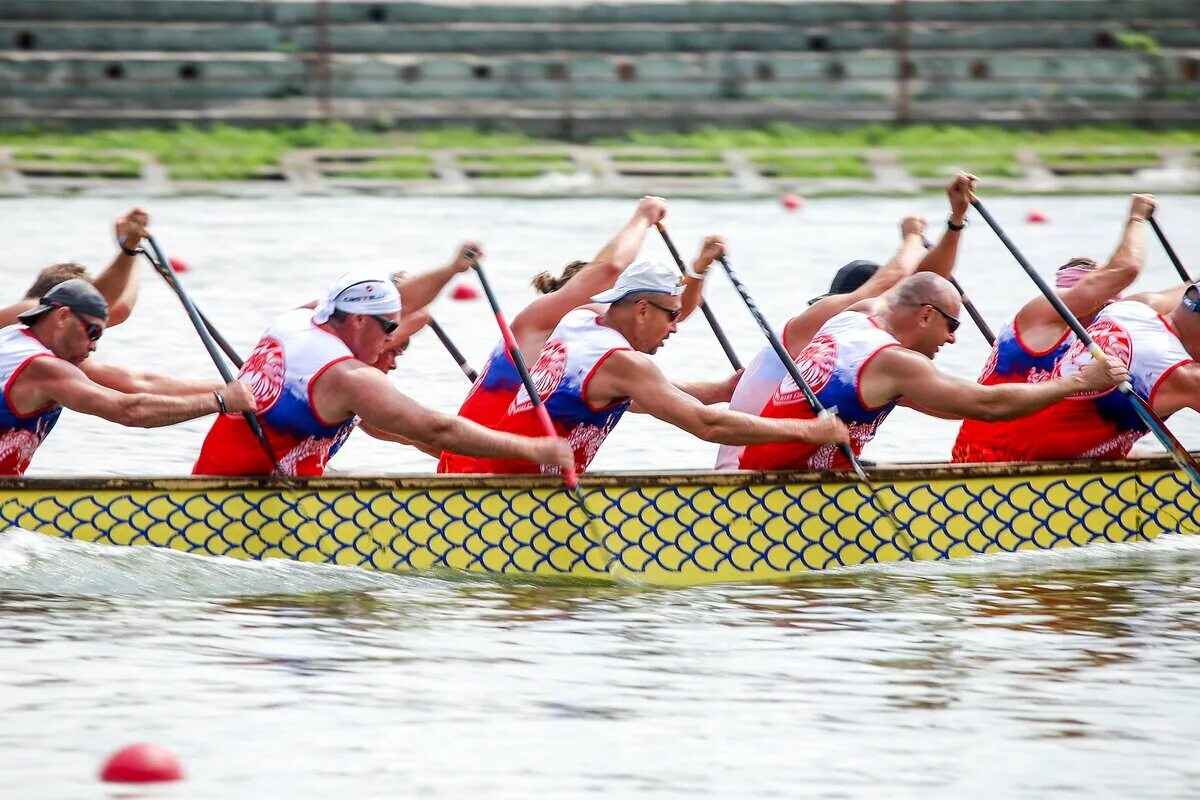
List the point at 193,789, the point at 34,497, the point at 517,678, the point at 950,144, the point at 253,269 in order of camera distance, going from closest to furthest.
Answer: the point at 193,789 → the point at 517,678 → the point at 34,497 → the point at 253,269 → the point at 950,144

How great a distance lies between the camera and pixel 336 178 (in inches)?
1014

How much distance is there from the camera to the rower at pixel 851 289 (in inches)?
336

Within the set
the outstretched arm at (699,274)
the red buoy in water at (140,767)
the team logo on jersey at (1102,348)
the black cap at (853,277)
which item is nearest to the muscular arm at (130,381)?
the outstretched arm at (699,274)

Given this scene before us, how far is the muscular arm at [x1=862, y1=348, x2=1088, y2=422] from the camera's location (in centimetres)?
784

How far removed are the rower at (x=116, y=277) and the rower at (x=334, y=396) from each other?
0.96 meters

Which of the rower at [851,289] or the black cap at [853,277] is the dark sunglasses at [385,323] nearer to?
the rower at [851,289]

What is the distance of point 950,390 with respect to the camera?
309 inches

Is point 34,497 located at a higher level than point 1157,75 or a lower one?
lower

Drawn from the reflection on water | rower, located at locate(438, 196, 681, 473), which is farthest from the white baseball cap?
the reflection on water

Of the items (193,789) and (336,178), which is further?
(336,178)

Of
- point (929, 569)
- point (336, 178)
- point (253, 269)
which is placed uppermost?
point (336, 178)

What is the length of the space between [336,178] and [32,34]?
196 inches

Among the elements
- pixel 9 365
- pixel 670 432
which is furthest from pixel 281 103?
pixel 9 365

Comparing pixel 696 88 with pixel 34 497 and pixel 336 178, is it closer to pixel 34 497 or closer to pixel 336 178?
pixel 336 178
